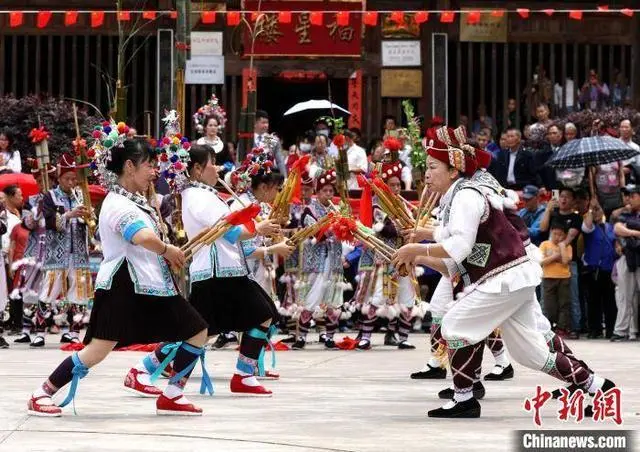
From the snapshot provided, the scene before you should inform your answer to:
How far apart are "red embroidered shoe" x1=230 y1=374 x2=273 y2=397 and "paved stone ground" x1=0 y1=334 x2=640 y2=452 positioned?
78mm

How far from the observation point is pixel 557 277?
15.9 meters

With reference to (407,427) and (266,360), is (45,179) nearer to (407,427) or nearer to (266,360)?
(266,360)

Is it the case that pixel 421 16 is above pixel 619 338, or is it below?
above

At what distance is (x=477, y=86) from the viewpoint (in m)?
21.8

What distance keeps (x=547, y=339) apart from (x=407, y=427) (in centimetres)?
121

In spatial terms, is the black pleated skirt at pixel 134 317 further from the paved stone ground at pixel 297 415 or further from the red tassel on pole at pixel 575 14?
the red tassel on pole at pixel 575 14

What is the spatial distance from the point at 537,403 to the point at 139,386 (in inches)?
108

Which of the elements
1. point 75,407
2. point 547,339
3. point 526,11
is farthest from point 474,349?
point 526,11

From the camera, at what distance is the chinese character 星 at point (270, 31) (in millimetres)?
21031

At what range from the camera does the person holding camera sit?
15141mm

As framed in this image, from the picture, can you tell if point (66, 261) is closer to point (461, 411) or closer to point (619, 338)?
point (619, 338)

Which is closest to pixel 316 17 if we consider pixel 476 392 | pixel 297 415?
pixel 476 392

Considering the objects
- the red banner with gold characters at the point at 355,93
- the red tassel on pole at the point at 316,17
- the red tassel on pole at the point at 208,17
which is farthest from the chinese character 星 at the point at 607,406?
the red banner with gold characters at the point at 355,93

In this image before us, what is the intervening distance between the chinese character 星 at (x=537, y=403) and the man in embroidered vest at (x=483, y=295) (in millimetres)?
175
